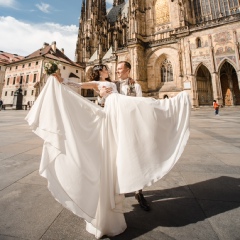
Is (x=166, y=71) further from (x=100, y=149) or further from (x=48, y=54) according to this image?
(x=100, y=149)

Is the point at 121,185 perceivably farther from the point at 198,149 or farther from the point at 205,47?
the point at 205,47

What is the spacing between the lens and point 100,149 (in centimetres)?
139

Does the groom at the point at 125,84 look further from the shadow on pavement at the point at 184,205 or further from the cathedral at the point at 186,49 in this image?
the cathedral at the point at 186,49

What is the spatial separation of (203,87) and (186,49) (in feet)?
18.2

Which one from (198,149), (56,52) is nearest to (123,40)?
(56,52)

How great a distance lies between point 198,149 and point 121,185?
10.2 feet

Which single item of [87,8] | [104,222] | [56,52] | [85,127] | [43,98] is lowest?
[104,222]

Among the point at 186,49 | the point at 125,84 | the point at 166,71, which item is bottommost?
the point at 125,84

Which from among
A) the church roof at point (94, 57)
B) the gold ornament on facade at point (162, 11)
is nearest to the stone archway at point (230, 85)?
the gold ornament on facade at point (162, 11)

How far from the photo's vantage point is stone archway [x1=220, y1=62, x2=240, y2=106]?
22281 mm

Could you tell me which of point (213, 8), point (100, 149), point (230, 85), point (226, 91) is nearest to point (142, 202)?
point (100, 149)

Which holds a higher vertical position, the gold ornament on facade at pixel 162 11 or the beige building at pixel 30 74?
the gold ornament on facade at pixel 162 11

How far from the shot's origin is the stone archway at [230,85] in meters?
22.3

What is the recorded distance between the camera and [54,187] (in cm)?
126
